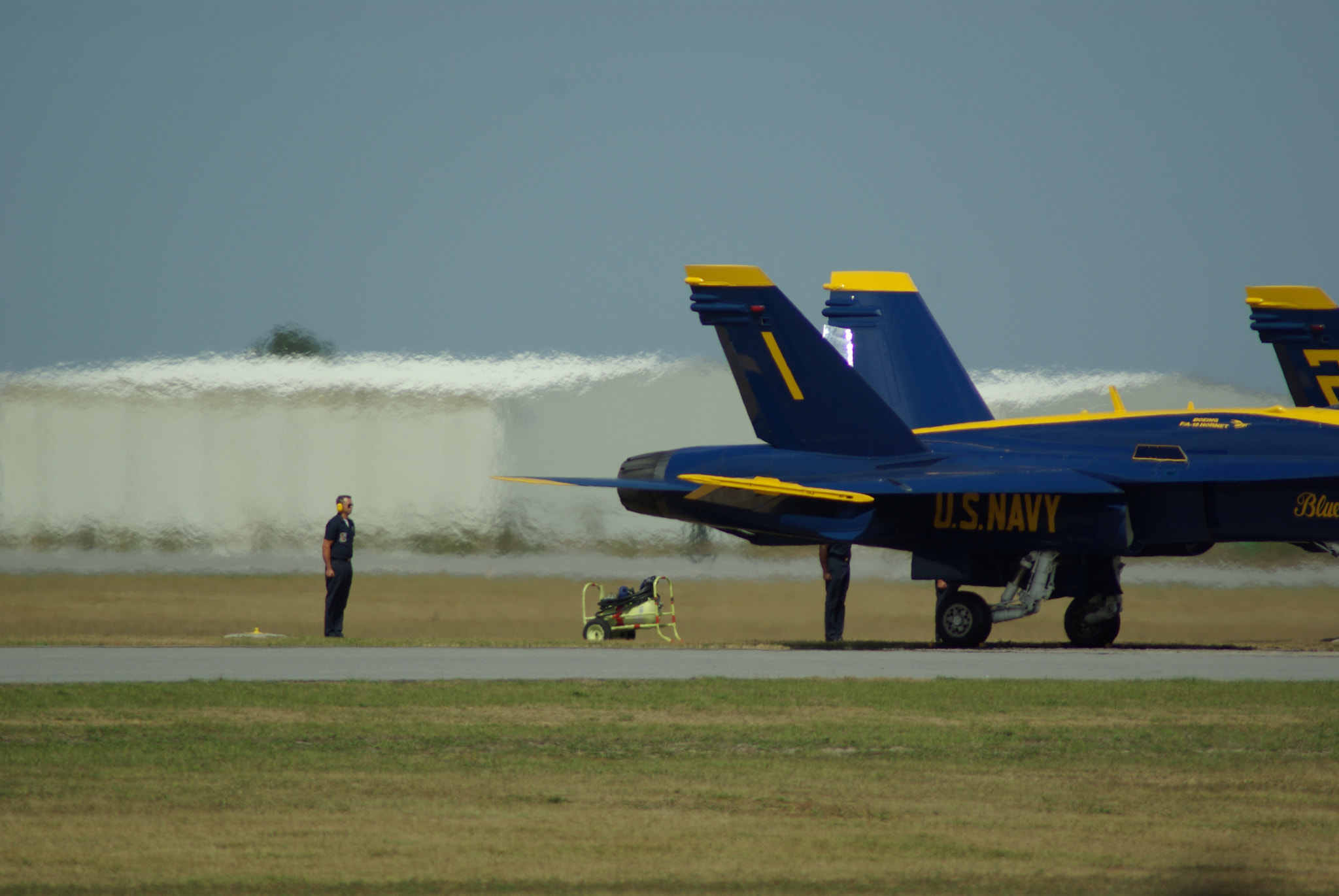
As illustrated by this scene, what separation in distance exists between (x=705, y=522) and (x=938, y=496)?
281 centimetres

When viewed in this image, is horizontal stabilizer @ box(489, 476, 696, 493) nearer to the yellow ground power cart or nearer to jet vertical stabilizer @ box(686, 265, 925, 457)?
jet vertical stabilizer @ box(686, 265, 925, 457)

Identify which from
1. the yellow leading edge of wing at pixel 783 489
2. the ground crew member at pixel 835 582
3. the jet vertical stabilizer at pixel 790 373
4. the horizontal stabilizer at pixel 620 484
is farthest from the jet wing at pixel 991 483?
the horizontal stabilizer at pixel 620 484

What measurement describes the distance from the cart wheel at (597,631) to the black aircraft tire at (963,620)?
4350 mm

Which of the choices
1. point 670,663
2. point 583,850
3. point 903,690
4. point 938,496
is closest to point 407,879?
point 583,850

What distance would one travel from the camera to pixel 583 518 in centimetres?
2138

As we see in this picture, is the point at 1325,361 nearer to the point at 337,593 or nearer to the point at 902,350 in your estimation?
the point at 902,350

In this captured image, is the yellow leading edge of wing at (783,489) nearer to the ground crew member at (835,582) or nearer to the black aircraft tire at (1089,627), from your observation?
the ground crew member at (835,582)

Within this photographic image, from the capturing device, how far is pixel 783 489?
17031 mm

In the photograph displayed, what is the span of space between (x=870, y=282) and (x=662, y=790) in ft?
47.8

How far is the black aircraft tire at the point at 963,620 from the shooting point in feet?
58.8

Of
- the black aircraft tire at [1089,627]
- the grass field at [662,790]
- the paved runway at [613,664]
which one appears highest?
the black aircraft tire at [1089,627]

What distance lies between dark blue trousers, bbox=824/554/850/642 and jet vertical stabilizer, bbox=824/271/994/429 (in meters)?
2.87

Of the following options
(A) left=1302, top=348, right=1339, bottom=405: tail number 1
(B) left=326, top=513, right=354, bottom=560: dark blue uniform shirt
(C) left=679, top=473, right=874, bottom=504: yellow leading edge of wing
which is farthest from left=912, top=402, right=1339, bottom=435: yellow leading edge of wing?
(B) left=326, top=513, right=354, bottom=560: dark blue uniform shirt

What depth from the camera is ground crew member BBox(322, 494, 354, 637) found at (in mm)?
18016
